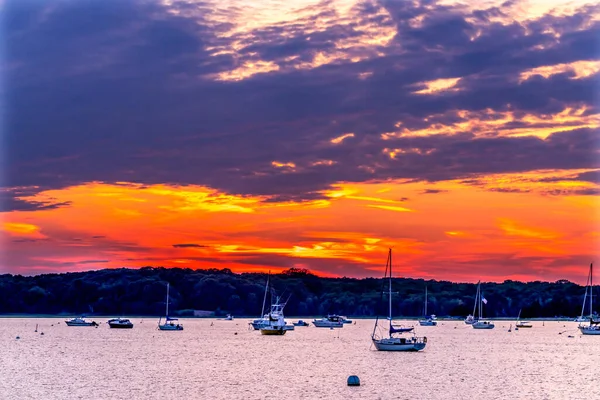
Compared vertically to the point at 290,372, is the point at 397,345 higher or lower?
higher

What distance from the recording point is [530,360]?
13662 centimetres

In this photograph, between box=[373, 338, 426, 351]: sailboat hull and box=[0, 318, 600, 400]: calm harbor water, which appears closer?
box=[0, 318, 600, 400]: calm harbor water

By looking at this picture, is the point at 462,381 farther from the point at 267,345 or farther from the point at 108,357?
the point at 267,345

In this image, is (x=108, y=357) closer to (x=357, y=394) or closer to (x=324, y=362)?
(x=324, y=362)

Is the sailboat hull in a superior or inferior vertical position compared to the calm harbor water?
superior

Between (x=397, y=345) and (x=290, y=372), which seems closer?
(x=290, y=372)

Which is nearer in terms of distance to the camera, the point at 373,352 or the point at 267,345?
the point at 373,352

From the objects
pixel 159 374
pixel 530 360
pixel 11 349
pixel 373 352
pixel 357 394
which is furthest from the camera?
pixel 11 349

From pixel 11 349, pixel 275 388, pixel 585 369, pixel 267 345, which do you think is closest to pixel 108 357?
pixel 11 349

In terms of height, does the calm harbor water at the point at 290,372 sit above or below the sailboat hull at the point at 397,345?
below

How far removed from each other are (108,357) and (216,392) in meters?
55.9

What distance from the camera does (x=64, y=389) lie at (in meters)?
87.9

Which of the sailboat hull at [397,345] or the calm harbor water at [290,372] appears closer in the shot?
the calm harbor water at [290,372]

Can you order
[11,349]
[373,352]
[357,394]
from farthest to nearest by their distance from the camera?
1. [11,349]
2. [373,352]
3. [357,394]
